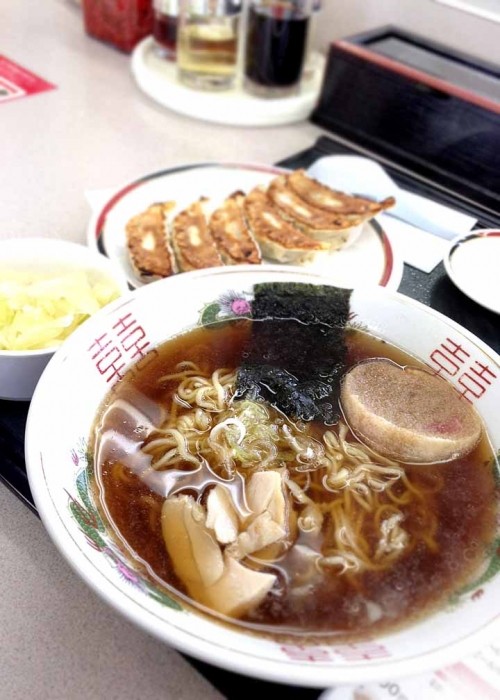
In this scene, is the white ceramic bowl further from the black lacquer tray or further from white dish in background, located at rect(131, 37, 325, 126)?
white dish in background, located at rect(131, 37, 325, 126)

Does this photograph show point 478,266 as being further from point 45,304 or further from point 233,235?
point 45,304

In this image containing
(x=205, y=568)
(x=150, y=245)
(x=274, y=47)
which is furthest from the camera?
(x=274, y=47)

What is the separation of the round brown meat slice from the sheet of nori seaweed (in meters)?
0.05

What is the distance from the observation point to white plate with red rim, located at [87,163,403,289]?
4.56ft

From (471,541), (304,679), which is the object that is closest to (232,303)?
(471,541)

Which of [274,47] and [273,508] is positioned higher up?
[274,47]

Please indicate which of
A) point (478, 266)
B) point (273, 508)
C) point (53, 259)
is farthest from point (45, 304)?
point (478, 266)

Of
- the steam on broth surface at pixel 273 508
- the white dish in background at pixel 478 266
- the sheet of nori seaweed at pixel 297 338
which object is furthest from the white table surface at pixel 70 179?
the white dish in background at pixel 478 266

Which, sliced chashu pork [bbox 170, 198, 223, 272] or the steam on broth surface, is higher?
sliced chashu pork [bbox 170, 198, 223, 272]

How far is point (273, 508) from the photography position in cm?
85

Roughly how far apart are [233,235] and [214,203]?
0.72ft

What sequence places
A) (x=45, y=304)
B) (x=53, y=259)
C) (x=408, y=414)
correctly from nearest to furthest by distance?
(x=408, y=414), (x=45, y=304), (x=53, y=259)

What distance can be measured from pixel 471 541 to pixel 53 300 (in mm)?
759

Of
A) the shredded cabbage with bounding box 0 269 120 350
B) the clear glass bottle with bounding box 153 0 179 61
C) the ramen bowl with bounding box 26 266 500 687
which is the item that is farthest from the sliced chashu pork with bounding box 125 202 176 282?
the clear glass bottle with bounding box 153 0 179 61
